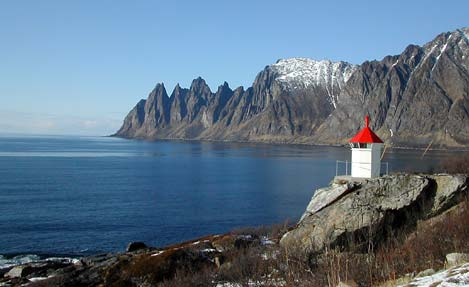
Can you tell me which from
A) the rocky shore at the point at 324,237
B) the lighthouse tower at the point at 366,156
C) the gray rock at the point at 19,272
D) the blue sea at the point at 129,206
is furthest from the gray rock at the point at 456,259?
the blue sea at the point at 129,206

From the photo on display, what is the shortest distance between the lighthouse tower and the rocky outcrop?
318 centimetres

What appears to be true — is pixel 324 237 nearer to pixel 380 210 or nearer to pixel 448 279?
pixel 380 210

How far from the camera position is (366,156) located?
97.9 ft

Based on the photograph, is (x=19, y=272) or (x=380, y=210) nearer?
(x=380, y=210)

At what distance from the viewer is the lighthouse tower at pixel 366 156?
2966 centimetres

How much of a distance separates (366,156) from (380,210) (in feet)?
18.1

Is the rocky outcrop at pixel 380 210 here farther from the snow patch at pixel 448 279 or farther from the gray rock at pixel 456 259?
the snow patch at pixel 448 279

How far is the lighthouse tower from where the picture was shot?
97.3 ft

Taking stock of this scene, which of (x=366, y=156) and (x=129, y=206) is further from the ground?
(x=366, y=156)

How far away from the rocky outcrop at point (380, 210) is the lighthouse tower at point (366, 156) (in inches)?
125

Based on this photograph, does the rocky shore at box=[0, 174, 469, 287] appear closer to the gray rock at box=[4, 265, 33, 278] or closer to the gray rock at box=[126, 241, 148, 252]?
the gray rock at box=[4, 265, 33, 278]

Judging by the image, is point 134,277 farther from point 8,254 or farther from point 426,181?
point 8,254

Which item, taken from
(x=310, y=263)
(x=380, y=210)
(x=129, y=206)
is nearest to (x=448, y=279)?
(x=310, y=263)

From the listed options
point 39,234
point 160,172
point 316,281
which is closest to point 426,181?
point 316,281
